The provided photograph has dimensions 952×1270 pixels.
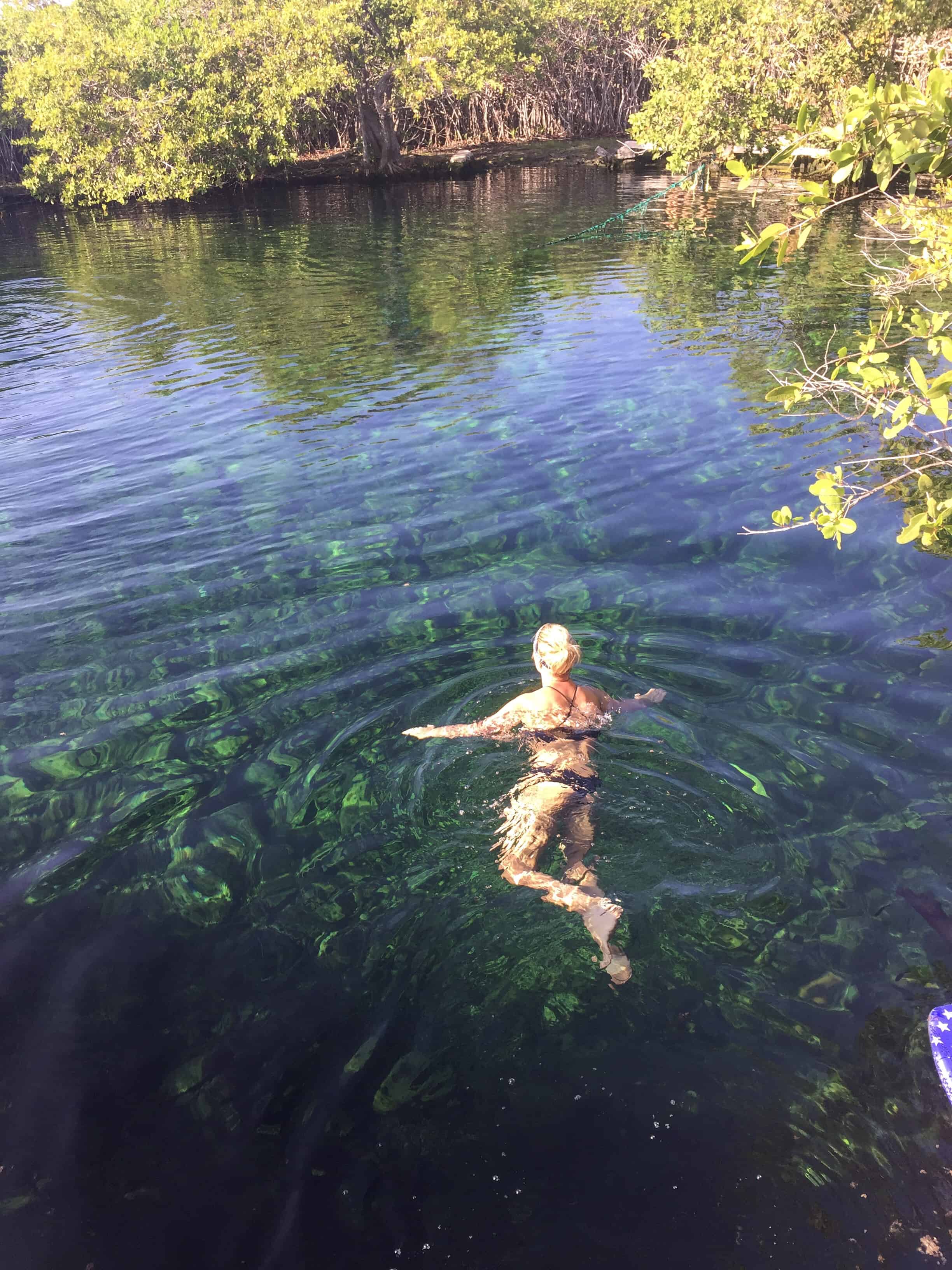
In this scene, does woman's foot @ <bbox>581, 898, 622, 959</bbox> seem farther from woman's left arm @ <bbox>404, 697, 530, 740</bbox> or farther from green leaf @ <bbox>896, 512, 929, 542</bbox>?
green leaf @ <bbox>896, 512, 929, 542</bbox>

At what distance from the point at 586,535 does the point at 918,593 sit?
3.60 metres

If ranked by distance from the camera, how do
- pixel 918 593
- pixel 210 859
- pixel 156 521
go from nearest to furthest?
pixel 210 859, pixel 918 593, pixel 156 521

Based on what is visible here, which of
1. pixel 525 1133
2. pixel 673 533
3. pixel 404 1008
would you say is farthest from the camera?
pixel 673 533

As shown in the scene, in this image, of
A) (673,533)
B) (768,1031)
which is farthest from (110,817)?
(673,533)

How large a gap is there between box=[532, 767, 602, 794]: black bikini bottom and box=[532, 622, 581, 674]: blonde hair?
73 cm

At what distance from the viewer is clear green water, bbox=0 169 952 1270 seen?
384 cm

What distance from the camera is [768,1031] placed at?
4.47 m

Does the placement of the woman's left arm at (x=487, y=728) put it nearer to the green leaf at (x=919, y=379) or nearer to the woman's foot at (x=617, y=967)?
the woman's foot at (x=617, y=967)

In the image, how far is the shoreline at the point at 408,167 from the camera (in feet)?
159

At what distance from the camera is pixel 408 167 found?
162 ft

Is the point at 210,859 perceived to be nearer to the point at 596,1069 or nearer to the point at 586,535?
the point at 596,1069

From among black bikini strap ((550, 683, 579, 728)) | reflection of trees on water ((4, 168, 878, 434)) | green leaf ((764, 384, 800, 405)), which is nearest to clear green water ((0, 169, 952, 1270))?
black bikini strap ((550, 683, 579, 728))

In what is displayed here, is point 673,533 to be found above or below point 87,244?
below

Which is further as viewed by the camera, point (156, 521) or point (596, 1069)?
point (156, 521)
